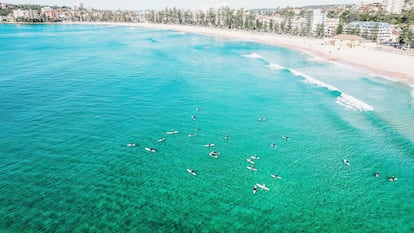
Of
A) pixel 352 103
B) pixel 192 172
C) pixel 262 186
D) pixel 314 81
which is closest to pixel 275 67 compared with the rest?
pixel 314 81

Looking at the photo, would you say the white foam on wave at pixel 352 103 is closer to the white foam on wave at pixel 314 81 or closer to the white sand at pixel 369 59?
the white foam on wave at pixel 314 81

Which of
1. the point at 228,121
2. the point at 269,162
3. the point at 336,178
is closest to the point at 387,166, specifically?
the point at 336,178

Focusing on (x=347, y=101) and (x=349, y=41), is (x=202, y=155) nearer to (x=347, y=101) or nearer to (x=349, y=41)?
(x=347, y=101)

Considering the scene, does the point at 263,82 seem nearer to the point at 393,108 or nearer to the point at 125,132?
the point at 393,108

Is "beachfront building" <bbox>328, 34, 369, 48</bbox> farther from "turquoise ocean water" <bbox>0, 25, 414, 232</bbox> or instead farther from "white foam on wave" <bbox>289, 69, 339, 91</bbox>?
"turquoise ocean water" <bbox>0, 25, 414, 232</bbox>

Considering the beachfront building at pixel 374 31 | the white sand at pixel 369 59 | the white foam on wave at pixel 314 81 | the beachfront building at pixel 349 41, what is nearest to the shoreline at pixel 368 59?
the white sand at pixel 369 59

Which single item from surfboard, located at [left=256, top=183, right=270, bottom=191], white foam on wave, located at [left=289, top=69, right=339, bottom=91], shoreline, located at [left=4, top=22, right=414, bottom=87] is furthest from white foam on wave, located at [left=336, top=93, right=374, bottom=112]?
surfboard, located at [left=256, top=183, right=270, bottom=191]
